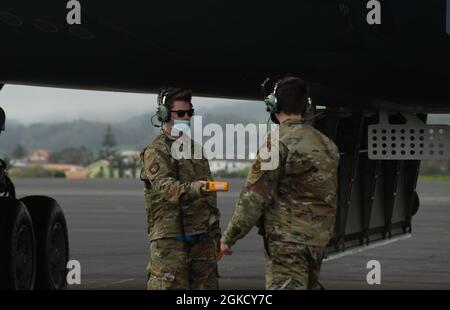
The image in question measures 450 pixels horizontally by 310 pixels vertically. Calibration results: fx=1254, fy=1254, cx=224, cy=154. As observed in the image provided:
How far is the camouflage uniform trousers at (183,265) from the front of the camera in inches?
321

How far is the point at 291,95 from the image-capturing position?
7055 mm

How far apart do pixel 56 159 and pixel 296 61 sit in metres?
140

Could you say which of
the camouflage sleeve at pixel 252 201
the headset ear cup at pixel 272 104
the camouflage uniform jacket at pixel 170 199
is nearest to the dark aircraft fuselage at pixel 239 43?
the camouflage uniform jacket at pixel 170 199

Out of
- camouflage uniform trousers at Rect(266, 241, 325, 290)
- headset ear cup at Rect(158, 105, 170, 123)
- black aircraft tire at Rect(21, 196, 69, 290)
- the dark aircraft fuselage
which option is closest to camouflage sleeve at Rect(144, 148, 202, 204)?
headset ear cup at Rect(158, 105, 170, 123)

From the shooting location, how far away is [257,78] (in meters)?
10.4

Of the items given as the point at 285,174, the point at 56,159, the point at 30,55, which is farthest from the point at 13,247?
the point at 56,159

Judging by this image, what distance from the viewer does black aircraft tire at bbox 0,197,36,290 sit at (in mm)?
9773

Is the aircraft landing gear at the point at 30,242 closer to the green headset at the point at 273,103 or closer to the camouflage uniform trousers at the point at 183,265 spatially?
the camouflage uniform trousers at the point at 183,265

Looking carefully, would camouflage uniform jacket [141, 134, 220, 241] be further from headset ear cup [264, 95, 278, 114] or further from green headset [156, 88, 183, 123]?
headset ear cup [264, 95, 278, 114]

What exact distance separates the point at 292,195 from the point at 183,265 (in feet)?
4.57

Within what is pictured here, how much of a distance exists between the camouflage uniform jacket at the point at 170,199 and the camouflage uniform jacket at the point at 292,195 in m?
1.22
